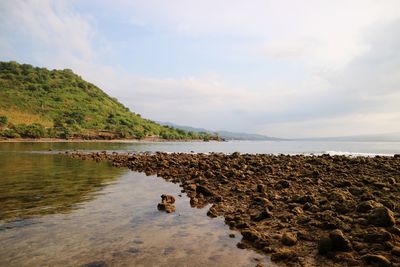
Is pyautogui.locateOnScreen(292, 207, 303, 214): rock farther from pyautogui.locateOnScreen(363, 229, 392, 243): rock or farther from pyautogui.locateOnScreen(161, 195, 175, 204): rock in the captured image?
pyautogui.locateOnScreen(161, 195, 175, 204): rock

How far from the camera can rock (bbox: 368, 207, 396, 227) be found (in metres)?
9.88

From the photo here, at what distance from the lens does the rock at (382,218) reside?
9883 mm

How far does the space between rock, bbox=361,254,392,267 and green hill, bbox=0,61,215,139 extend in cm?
10309

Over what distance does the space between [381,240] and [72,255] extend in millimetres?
8481

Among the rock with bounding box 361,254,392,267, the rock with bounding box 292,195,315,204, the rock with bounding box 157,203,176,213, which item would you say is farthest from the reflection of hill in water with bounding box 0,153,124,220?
the rock with bounding box 361,254,392,267

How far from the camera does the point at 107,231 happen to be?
11.0m

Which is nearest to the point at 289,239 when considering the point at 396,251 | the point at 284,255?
the point at 284,255

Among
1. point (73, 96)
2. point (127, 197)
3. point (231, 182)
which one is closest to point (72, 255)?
point (127, 197)

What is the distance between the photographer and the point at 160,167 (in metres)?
31.0

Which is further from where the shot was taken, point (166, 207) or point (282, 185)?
point (282, 185)

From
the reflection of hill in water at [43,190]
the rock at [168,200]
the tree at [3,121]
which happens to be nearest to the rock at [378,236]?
the rock at [168,200]

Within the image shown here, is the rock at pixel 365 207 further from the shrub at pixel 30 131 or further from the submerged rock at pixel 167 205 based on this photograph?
the shrub at pixel 30 131

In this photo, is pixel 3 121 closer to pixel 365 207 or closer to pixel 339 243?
pixel 365 207

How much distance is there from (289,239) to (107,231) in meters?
6.00
